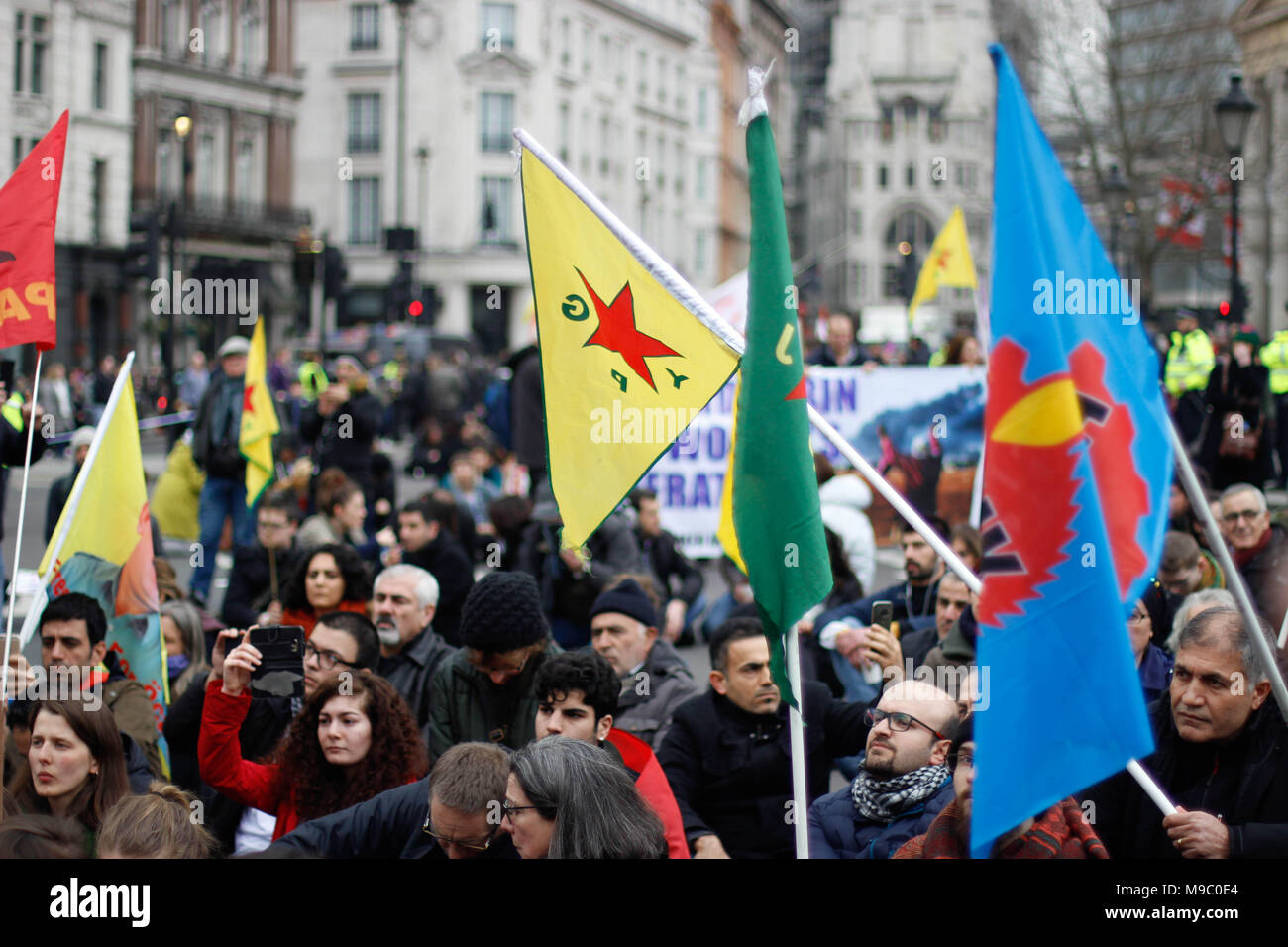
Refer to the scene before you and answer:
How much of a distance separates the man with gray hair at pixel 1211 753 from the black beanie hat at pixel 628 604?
7.68 feet

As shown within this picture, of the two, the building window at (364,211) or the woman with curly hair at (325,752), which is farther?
the building window at (364,211)

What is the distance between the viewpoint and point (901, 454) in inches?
575

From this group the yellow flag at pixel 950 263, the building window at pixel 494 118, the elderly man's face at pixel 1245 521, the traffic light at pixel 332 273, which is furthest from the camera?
the building window at pixel 494 118

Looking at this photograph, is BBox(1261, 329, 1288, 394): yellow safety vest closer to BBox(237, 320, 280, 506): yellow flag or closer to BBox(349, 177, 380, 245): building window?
BBox(237, 320, 280, 506): yellow flag

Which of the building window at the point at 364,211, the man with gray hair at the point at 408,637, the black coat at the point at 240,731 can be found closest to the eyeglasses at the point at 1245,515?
the man with gray hair at the point at 408,637

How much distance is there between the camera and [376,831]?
432 cm

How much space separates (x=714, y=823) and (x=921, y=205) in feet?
359

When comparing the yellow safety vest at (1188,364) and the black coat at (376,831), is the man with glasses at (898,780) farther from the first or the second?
the yellow safety vest at (1188,364)

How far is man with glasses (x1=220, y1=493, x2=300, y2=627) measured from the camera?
869cm

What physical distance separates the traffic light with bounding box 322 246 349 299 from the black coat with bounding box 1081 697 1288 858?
2195cm

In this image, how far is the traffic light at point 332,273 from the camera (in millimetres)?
25328

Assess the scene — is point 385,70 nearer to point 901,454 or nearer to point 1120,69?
point 1120,69

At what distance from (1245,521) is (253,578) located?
4981mm

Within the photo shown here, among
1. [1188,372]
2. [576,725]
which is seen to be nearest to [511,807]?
[576,725]
